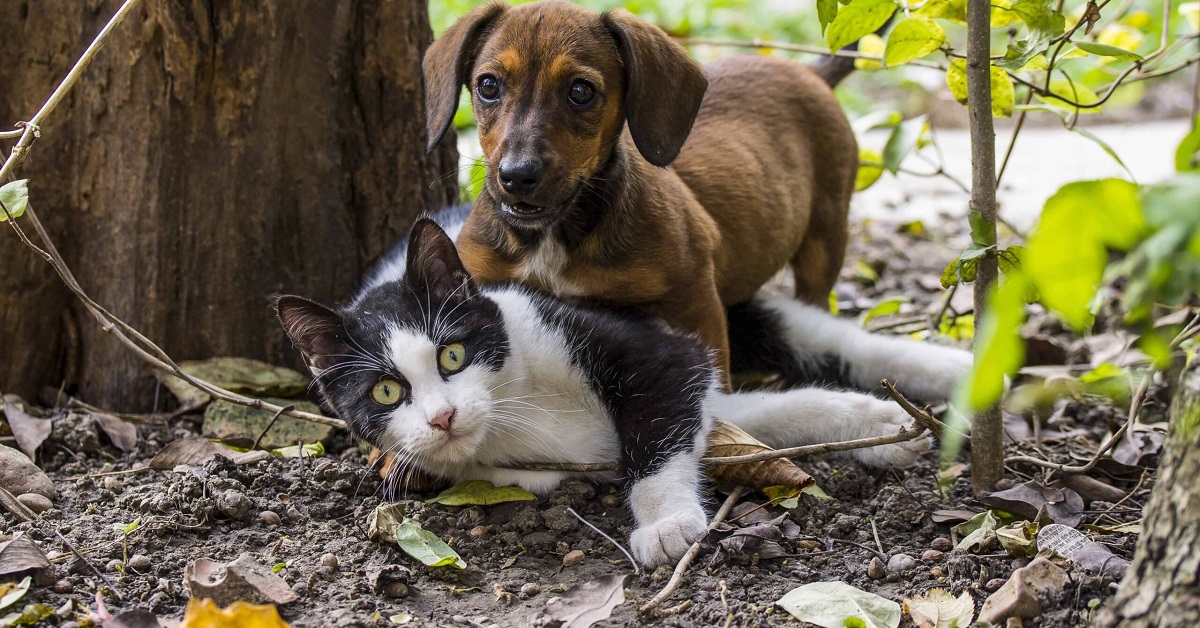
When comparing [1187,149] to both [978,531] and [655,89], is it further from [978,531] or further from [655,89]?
[655,89]

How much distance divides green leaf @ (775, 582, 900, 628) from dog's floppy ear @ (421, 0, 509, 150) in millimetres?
1649

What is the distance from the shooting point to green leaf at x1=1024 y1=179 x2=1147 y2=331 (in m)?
1.01

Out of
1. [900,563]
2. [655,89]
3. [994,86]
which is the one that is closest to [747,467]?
[900,563]

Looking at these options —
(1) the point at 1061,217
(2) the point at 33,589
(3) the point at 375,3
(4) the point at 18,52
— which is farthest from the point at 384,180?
(1) the point at 1061,217

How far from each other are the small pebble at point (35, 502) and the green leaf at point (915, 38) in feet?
7.75

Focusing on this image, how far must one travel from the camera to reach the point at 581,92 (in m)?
2.86

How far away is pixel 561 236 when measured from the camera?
306 centimetres

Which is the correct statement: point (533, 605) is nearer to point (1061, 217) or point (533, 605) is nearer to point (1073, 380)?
point (1061, 217)

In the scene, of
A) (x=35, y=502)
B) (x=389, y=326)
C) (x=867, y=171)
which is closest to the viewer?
(x=35, y=502)

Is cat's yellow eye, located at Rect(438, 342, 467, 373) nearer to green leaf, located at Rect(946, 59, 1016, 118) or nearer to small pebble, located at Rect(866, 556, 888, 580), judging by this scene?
small pebble, located at Rect(866, 556, 888, 580)

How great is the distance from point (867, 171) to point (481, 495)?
2.31 metres

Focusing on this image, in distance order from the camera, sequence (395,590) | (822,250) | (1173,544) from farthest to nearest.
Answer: (822,250)
(395,590)
(1173,544)

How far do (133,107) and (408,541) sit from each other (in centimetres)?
164

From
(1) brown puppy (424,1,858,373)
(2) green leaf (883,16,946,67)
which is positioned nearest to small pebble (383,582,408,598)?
(1) brown puppy (424,1,858,373)
